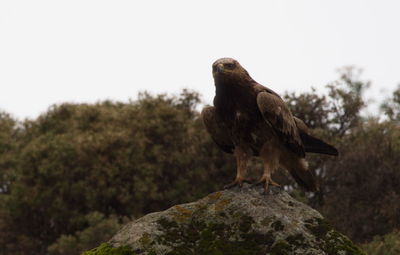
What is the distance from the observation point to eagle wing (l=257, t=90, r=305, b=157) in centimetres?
972

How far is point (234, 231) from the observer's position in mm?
8664

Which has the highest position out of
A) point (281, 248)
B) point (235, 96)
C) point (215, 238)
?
point (235, 96)

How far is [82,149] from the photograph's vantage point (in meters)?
36.4

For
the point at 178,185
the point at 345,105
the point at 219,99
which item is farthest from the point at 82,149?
the point at 219,99

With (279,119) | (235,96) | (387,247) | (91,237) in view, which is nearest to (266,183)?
(279,119)

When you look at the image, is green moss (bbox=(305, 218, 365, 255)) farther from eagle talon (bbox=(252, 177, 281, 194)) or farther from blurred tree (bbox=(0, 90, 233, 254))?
blurred tree (bbox=(0, 90, 233, 254))

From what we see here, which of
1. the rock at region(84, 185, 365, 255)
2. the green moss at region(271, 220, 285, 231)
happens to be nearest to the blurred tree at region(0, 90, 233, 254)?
the rock at region(84, 185, 365, 255)

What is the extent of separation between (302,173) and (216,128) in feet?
4.86

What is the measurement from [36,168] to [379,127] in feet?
57.7

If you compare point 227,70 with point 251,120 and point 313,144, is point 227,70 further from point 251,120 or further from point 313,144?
point 313,144

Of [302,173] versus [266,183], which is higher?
[302,173]

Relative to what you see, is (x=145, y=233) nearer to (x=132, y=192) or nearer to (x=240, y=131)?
(x=240, y=131)

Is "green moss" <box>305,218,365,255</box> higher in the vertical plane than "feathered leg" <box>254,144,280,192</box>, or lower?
lower

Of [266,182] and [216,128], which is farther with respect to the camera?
[216,128]
